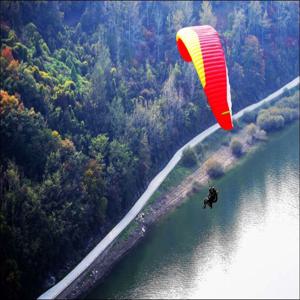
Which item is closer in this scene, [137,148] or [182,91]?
[137,148]

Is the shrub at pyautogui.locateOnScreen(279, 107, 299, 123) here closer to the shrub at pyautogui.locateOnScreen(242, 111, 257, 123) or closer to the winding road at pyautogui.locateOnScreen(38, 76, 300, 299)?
the shrub at pyautogui.locateOnScreen(242, 111, 257, 123)

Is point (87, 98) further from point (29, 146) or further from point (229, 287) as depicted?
point (229, 287)

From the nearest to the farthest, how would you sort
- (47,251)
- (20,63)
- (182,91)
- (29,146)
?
1. (47,251)
2. (29,146)
3. (20,63)
4. (182,91)

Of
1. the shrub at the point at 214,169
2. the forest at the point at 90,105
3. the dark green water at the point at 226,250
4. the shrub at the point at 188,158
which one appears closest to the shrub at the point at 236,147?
the forest at the point at 90,105

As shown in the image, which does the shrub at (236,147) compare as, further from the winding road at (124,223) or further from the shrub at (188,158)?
the shrub at (188,158)

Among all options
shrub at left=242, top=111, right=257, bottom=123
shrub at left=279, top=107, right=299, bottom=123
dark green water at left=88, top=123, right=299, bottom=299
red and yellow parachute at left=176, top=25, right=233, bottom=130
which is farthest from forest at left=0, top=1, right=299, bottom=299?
red and yellow parachute at left=176, top=25, right=233, bottom=130

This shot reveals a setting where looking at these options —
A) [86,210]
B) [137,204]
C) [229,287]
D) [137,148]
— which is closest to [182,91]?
[137,148]

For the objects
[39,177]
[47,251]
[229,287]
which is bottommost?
[229,287]
